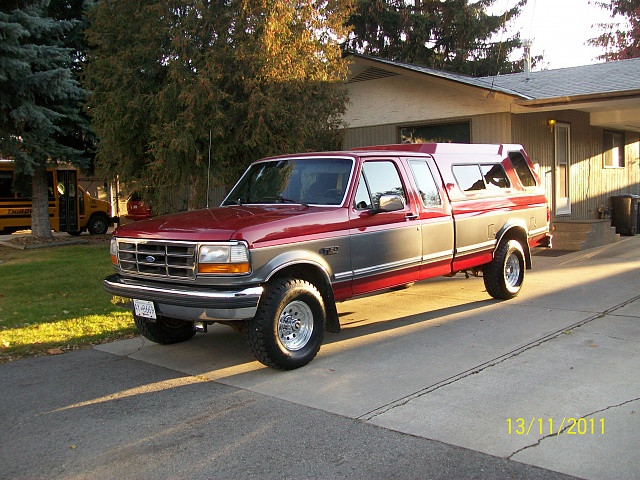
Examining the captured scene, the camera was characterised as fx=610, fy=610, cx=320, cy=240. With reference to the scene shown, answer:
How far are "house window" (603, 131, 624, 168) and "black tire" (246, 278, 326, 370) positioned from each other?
13.8m

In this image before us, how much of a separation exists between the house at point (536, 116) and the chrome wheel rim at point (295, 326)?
27.4 feet

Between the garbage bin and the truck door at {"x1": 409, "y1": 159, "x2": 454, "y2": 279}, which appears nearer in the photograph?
the truck door at {"x1": 409, "y1": 159, "x2": 454, "y2": 279}

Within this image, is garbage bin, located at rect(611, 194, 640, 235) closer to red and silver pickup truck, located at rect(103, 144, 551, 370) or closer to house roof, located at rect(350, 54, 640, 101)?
house roof, located at rect(350, 54, 640, 101)

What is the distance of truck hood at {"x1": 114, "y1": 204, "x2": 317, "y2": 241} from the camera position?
543cm

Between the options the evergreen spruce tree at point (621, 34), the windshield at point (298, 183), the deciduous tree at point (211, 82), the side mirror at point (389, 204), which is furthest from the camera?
the evergreen spruce tree at point (621, 34)

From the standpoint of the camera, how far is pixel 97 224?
21016mm

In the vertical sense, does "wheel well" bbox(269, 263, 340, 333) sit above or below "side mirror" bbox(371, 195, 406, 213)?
below

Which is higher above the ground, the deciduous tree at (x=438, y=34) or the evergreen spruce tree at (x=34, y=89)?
the deciduous tree at (x=438, y=34)

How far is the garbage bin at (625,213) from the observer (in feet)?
52.0

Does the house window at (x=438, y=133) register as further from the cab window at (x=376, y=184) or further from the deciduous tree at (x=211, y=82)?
the cab window at (x=376, y=184)

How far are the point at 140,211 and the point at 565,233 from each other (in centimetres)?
1446

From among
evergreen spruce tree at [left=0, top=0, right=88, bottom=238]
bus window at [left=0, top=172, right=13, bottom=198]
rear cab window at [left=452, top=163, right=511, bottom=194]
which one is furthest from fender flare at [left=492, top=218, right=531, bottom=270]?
bus window at [left=0, top=172, right=13, bottom=198]

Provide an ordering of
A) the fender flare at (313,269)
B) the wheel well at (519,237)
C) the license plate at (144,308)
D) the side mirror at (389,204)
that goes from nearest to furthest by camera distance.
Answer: the fender flare at (313,269)
the license plate at (144,308)
the side mirror at (389,204)
the wheel well at (519,237)
